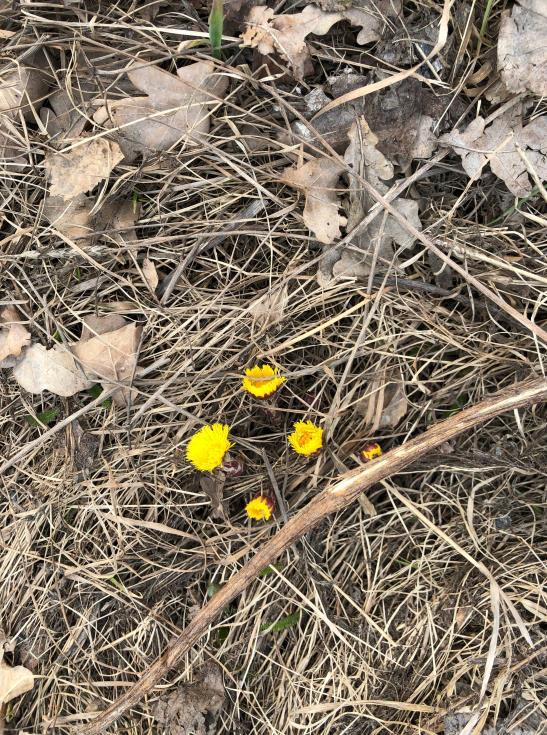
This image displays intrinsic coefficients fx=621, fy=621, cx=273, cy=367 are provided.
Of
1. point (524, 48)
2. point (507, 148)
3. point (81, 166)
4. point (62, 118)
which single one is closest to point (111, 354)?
point (81, 166)

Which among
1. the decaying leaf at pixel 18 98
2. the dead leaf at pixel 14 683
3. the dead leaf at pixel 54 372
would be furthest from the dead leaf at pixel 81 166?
the dead leaf at pixel 14 683

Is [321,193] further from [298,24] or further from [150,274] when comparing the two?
[150,274]

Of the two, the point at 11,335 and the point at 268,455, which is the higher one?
the point at 11,335

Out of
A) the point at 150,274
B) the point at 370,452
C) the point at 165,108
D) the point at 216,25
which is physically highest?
the point at 216,25

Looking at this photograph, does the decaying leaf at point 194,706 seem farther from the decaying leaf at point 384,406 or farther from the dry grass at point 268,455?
the decaying leaf at point 384,406

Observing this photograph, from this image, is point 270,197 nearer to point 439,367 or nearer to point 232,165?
point 232,165

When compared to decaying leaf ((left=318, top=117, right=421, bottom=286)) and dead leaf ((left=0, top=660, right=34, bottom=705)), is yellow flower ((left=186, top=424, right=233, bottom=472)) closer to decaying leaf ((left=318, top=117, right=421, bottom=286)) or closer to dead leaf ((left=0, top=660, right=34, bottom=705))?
decaying leaf ((left=318, top=117, right=421, bottom=286))

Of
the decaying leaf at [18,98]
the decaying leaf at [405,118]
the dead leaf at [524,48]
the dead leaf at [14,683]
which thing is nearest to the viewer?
the dead leaf at [524,48]

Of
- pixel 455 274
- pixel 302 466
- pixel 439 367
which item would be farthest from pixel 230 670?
pixel 455 274
